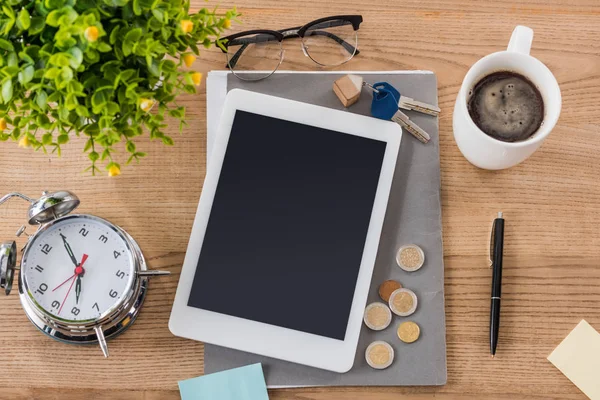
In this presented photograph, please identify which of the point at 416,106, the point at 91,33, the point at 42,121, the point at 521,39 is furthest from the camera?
the point at 416,106

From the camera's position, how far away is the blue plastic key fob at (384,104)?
2.94ft

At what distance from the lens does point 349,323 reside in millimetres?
882

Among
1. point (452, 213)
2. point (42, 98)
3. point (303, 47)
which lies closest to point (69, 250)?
point (42, 98)

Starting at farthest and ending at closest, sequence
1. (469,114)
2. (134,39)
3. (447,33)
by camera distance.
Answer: (447,33)
(469,114)
(134,39)

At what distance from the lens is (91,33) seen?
598 mm

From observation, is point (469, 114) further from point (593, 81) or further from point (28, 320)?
point (28, 320)

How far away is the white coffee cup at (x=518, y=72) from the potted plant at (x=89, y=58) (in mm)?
374

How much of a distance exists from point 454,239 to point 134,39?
0.55m

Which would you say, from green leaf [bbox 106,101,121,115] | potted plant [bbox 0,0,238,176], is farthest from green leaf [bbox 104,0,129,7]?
green leaf [bbox 106,101,121,115]

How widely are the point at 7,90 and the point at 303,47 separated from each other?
18.1 inches

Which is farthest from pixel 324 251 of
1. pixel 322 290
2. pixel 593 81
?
pixel 593 81

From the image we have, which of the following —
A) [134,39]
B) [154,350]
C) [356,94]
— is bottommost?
[154,350]

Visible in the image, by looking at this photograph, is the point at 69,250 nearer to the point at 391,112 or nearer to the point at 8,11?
the point at 8,11

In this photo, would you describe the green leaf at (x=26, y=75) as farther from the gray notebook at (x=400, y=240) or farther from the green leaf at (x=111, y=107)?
the gray notebook at (x=400, y=240)
